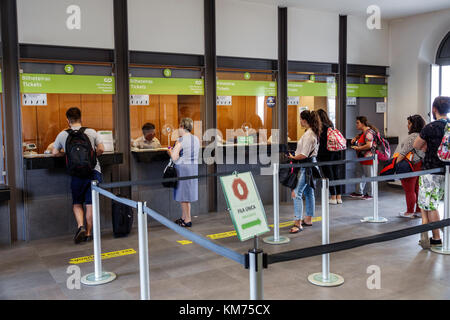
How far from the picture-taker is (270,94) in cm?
745

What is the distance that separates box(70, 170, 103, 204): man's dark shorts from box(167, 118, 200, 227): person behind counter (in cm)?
106

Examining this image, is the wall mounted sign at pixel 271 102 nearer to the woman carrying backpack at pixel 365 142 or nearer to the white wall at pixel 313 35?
the white wall at pixel 313 35

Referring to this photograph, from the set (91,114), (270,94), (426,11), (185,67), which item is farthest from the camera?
(426,11)

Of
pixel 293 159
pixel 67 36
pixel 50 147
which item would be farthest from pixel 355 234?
pixel 67 36

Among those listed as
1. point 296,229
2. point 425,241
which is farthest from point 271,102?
point 425,241

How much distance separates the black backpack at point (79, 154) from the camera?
509 cm

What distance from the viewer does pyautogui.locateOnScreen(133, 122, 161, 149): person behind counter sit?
634 cm

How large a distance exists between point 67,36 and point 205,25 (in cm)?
203

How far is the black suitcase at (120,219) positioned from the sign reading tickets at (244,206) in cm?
274

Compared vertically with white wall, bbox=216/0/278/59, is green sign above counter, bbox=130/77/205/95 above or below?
below

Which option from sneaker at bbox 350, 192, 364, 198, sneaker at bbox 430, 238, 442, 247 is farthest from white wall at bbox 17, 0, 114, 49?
sneaker at bbox 350, 192, 364, 198

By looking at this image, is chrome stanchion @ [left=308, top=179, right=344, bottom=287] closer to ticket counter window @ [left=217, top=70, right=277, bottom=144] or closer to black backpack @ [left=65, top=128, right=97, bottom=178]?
black backpack @ [left=65, top=128, right=97, bottom=178]
